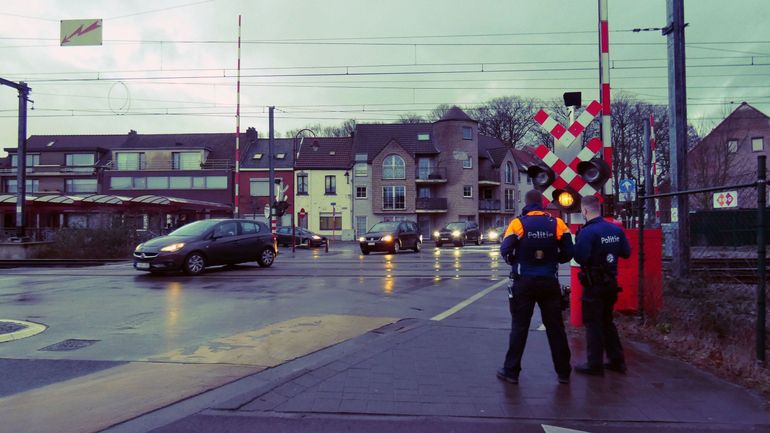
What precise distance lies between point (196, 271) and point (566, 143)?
431 inches

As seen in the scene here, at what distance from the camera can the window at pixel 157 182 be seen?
55.5 m

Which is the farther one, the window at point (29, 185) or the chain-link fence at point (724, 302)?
the window at point (29, 185)

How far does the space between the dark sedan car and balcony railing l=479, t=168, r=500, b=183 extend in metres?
41.1

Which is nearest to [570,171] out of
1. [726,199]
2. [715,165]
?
[715,165]

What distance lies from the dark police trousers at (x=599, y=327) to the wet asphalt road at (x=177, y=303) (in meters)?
3.38

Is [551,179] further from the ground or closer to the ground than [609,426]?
further from the ground

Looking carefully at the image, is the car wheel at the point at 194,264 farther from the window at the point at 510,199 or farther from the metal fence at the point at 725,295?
the window at the point at 510,199

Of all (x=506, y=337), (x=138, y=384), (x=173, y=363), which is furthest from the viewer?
(x=506, y=337)

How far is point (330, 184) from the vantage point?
52.8 m

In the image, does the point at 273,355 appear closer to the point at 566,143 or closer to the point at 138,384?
the point at 138,384

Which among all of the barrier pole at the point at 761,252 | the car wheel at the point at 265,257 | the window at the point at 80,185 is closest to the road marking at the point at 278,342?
the barrier pole at the point at 761,252

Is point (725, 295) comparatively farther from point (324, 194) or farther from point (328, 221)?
point (324, 194)

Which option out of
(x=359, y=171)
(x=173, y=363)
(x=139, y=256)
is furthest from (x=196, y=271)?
(x=359, y=171)

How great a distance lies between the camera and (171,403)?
4.04m
